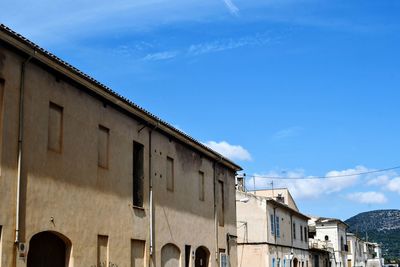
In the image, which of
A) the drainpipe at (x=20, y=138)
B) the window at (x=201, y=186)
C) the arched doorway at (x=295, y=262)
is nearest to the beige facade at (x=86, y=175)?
the drainpipe at (x=20, y=138)

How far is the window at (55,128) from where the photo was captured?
53.1ft

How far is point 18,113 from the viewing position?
1477cm

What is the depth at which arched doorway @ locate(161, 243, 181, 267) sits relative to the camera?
22.7 meters

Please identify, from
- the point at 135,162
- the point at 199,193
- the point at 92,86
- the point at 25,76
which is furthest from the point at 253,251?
the point at 25,76

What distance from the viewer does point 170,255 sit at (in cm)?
2328

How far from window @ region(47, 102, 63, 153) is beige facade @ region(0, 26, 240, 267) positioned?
27mm

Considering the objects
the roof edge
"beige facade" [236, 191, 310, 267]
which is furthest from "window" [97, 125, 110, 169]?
"beige facade" [236, 191, 310, 267]

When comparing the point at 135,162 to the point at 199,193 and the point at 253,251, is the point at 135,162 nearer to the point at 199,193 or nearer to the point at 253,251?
the point at 199,193

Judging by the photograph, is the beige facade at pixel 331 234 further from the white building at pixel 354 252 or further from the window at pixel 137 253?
the window at pixel 137 253

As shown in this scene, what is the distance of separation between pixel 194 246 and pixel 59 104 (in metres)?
11.2

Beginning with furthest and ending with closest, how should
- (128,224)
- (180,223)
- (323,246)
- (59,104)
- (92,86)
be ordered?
(323,246) < (180,223) < (128,224) < (92,86) < (59,104)

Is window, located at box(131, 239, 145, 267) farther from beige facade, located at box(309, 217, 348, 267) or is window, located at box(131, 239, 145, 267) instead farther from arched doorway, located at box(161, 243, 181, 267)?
beige facade, located at box(309, 217, 348, 267)

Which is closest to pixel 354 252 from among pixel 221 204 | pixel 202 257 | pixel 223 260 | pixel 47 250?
pixel 221 204

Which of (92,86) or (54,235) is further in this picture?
(92,86)
